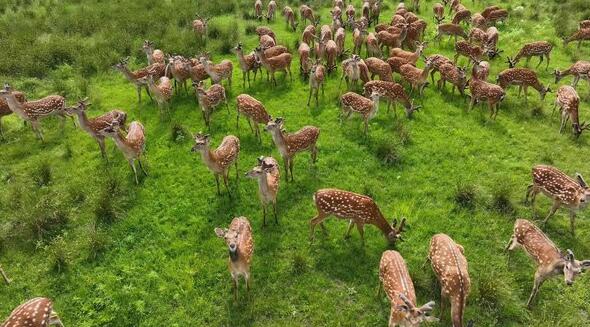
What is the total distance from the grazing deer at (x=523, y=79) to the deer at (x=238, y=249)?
393 inches

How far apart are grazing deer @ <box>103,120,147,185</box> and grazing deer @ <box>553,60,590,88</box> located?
1322cm

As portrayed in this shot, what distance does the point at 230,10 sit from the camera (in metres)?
22.9

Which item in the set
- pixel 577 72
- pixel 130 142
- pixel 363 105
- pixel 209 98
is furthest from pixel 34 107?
pixel 577 72

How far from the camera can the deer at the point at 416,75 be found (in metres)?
14.3

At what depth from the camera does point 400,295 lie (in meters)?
6.87

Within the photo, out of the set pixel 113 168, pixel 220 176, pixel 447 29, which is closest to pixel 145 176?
pixel 113 168

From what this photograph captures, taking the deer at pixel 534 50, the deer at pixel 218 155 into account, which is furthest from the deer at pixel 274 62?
the deer at pixel 534 50

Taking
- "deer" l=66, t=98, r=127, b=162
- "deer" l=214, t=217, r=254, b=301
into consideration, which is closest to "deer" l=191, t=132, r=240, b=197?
"deer" l=214, t=217, r=254, b=301

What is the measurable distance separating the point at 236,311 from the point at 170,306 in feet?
4.09

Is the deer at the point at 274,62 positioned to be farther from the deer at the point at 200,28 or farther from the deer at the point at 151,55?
the deer at the point at 200,28

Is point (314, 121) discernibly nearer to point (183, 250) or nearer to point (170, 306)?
point (183, 250)

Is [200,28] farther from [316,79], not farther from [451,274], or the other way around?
[451,274]

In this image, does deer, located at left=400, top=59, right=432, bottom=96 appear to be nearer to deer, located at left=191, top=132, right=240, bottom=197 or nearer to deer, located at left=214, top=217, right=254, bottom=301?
Result: deer, located at left=191, top=132, right=240, bottom=197

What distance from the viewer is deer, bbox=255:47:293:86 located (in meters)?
15.3
